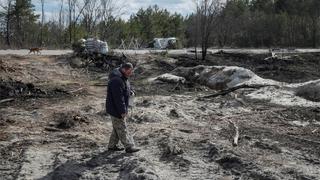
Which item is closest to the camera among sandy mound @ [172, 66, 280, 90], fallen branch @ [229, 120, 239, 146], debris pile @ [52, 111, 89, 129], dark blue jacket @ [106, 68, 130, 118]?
dark blue jacket @ [106, 68, 130, 118]

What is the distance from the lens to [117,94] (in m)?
9.66

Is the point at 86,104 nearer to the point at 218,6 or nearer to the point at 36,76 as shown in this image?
the point at 36,76

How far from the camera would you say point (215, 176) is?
8.56 meters

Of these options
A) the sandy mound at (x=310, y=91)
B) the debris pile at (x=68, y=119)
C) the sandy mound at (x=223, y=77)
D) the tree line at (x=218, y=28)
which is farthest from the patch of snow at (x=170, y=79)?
the tree line at (x=218, y=28)

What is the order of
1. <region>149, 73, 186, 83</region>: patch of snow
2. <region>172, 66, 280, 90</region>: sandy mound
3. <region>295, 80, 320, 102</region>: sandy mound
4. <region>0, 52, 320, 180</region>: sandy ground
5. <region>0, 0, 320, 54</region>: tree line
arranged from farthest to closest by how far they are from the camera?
<region>0, 0, 320, 54</region>: tree line < <region>149, 73, 186, 83</region>: patch of snow < <region>172, 66, 280, 90</region>: sandy mound < <region>295, 80, 320, 102</region>: sandy mound < <region>0, 52, 320, 180</region>: sandy ground

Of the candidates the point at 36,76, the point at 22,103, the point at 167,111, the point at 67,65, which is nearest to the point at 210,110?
the point at 167,111

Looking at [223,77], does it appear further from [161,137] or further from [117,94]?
[117,94]

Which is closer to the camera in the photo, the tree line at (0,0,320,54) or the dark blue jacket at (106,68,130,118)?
the dark blue jacket at (106,68,130,118)

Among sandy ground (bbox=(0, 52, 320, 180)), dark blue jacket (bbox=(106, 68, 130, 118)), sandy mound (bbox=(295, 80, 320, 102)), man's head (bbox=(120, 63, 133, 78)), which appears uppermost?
man's head (bbox=(120, 63, 133, 78))

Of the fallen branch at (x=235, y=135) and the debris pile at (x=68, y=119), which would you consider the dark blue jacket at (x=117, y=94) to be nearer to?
the fallen branch at (x=235, y=135)

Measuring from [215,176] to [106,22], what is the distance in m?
43.1

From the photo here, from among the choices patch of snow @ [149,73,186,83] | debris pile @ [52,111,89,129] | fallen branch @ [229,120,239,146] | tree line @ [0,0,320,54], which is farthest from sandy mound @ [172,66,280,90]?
tree line @ [0,0,320,54]

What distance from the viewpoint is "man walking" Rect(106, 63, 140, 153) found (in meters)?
9.70

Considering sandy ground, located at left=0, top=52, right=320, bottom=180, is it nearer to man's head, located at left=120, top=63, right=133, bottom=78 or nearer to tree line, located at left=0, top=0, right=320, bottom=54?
man's head, located at left=120, top=63, right=133, bottom=78
